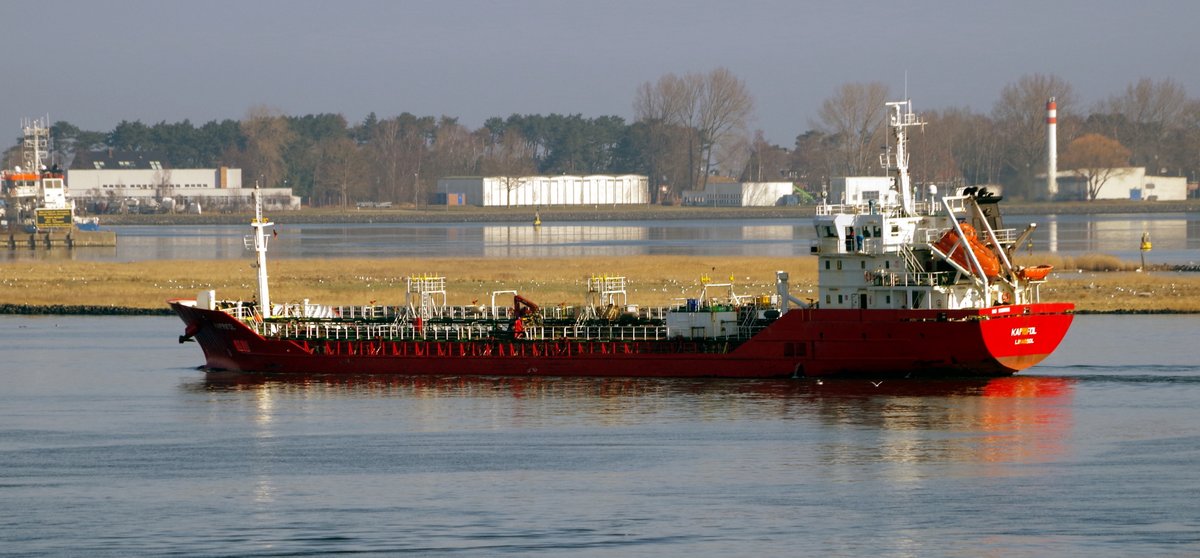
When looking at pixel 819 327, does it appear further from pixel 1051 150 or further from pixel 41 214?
pixel 41 214

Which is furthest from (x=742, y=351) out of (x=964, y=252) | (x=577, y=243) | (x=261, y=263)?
(x=577, y=243)

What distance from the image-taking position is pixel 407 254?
12975 centimetres

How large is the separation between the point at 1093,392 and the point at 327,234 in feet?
487

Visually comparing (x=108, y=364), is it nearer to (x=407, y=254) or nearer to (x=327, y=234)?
(x=407, y=254)

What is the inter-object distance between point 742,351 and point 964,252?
332 inches

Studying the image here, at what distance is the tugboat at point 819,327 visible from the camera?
2096 inches

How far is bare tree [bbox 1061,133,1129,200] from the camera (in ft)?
379

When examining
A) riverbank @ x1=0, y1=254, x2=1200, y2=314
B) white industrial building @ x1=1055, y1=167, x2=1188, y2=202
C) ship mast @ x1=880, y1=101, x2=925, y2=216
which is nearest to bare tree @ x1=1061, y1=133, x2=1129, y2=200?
white industrial building @ x1=1055, y1=167, x2=1188, y2=202

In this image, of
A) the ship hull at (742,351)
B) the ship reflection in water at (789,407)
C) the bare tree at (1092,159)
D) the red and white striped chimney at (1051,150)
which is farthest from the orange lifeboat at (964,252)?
the bare tree at (1092,159)

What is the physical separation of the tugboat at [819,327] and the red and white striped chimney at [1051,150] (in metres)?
30.4

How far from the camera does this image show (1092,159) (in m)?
128

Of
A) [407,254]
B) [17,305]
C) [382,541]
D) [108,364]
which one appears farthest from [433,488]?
[407,254]

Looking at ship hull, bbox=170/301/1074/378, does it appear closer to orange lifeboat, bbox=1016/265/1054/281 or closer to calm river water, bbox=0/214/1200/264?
orange lifeboat, bbox=1016/265/1054/281

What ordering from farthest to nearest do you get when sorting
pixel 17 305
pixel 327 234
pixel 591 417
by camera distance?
1. pixel 327 234
2. pixel 17 305
3. pixel 591 417
